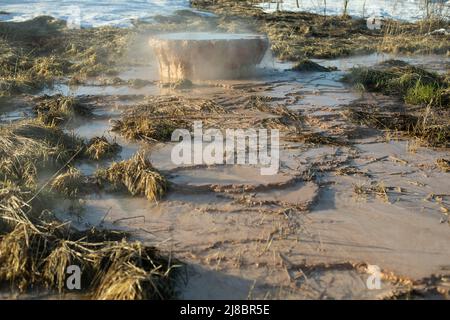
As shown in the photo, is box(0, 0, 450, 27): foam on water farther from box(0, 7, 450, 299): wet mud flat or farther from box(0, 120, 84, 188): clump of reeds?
box(0, 120, 84, 188): clump of reeds

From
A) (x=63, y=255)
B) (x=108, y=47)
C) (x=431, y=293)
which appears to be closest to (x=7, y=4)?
(x=108, y=47)

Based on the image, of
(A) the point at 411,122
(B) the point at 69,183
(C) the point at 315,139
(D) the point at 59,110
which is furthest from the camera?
(D) the point at 59,110

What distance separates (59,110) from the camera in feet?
21.1

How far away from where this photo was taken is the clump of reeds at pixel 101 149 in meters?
5.01

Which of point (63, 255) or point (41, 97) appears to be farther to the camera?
point (41, 97)

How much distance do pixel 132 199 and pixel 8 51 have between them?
26.6ft

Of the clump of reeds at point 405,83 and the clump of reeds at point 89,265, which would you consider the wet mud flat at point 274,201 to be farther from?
the clump of reeds at point 405,83

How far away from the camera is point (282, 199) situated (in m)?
4.16

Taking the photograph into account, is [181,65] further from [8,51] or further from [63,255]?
[63,255]

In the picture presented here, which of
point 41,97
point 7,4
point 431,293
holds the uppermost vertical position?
point 7,4

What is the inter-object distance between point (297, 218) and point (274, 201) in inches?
12.8

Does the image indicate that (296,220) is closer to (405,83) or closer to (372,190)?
(372,190)

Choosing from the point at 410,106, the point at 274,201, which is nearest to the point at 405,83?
the point at 410,106

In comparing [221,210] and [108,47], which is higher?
[108,47]
